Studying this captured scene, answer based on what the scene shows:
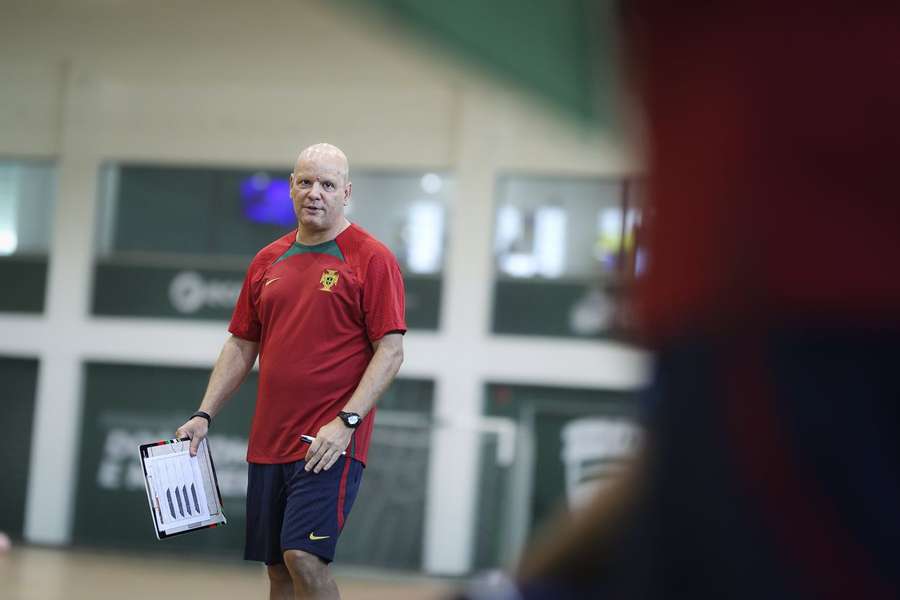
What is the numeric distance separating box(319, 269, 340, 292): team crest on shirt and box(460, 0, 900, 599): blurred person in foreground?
3.47m

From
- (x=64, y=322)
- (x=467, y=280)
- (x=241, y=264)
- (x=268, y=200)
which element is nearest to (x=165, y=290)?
Result: (x=241, y=264)

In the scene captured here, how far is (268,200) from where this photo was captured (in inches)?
543

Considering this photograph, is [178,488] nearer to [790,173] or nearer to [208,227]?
[790,173]

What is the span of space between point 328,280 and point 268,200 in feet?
32.2

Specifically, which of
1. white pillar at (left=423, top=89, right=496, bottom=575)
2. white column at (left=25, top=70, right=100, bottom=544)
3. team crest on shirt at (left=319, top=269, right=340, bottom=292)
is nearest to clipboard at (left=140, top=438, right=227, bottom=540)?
team crest on shirt at (left=319, top=269, right=340, bottom=292)

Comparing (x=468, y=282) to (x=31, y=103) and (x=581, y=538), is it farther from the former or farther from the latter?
(x=581, y=538)

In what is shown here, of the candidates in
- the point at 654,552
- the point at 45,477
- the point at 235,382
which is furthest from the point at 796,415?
the point at 45,477

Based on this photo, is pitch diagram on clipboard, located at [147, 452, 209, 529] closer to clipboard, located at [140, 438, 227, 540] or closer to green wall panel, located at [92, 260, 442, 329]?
clipboard, located at [140, 438, 227, 540]

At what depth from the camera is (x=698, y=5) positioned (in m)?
0.74

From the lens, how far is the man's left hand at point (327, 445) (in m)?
4.02

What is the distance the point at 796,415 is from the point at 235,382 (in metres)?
3.97

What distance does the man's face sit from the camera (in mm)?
4227

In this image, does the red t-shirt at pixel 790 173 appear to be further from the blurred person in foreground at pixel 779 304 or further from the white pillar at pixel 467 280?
the white pillar at pixel 467 280

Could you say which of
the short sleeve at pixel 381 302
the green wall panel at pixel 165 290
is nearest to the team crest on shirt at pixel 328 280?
the short sleeve at pixel 381 302
